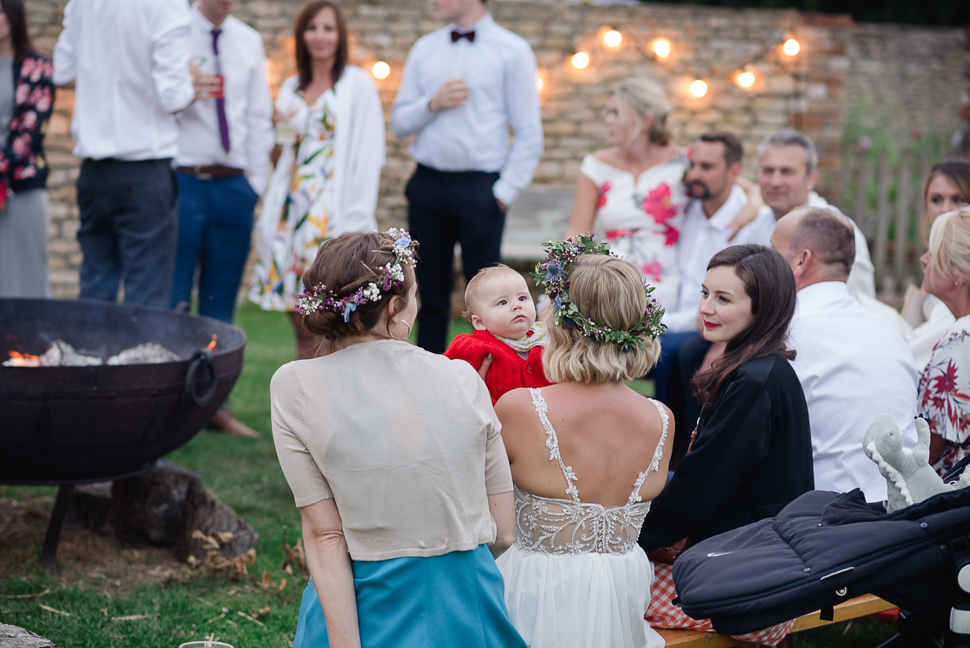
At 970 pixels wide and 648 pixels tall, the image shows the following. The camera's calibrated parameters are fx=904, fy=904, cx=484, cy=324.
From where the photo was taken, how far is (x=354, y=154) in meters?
4.67

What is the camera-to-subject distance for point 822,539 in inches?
74.1

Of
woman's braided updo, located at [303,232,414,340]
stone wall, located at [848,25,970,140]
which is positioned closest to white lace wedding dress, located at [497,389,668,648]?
woman's braided updo, located at [303,232,414,340]

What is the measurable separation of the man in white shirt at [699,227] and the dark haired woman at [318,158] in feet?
5.18

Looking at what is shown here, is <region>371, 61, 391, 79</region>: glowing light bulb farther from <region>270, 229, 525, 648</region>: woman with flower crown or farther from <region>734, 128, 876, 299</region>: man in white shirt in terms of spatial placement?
<region>270, 229, 525, 648</region>: woman with flower crown

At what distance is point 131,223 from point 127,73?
2.21ft

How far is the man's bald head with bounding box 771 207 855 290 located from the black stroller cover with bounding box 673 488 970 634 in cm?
113

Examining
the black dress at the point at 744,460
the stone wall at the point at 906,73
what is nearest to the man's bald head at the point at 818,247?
the black dress at the point at 744,460

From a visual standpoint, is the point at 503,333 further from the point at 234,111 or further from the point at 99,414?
the point at 234,111

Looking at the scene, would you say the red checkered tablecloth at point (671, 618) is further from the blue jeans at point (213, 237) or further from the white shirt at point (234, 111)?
the white shirt at point (234, 111)

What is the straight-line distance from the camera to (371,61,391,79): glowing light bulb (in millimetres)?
9102

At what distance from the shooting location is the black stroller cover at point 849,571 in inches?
70.5

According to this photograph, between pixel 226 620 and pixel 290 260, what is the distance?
220 centimetres

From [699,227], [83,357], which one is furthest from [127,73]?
[699,227]

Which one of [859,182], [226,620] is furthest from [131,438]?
[859,182]
